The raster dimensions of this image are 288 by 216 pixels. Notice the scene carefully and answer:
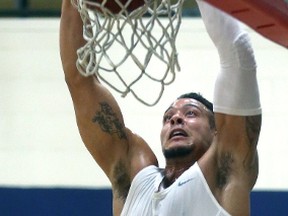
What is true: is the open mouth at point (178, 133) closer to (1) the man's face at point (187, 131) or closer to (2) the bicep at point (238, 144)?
(1) the man's face at point (187, 131)

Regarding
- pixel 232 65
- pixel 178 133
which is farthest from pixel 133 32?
pixel 178 133

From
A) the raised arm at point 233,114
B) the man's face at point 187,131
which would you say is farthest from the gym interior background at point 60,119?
the raised arm at point 233,114

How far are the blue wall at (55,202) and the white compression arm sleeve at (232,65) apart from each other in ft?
4.06

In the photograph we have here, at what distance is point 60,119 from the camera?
348cm

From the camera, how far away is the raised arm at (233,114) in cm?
208

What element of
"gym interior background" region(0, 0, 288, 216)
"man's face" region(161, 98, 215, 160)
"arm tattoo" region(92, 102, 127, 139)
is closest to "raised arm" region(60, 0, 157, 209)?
"arm tattoo" region(92, 102, 127, 139)

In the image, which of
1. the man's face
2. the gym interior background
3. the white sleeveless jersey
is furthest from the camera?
the gym interior background

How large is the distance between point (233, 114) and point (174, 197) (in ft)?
1.01

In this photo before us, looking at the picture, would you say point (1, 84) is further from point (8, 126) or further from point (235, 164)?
point (235, 164)

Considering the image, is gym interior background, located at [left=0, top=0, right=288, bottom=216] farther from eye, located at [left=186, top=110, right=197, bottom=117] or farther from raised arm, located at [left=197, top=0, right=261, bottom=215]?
raised arm, located at [left=197, top=0, right=261, bottom=215]

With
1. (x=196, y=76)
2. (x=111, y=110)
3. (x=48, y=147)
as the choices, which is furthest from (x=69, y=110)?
(x=111, y=110)

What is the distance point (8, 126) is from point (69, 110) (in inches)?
10.3

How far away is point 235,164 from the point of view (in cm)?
222

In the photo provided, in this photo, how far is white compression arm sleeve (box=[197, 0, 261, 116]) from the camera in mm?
2070
